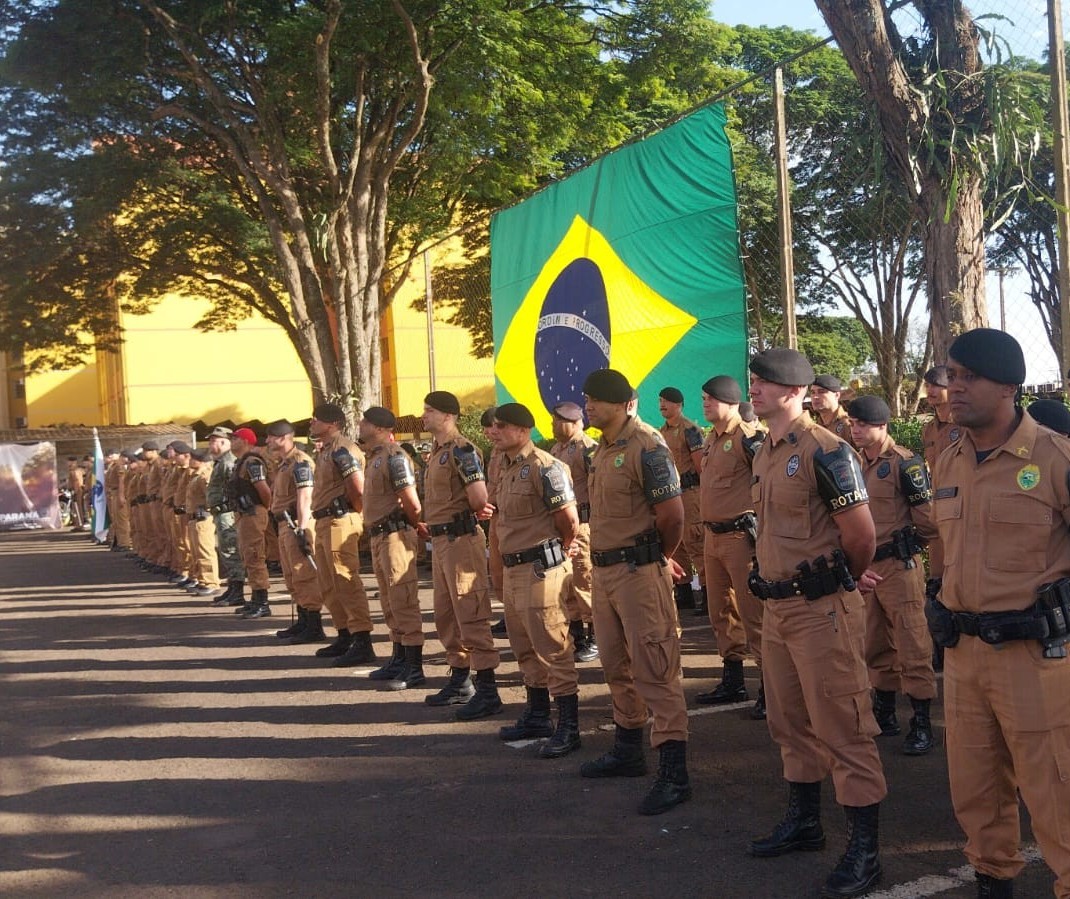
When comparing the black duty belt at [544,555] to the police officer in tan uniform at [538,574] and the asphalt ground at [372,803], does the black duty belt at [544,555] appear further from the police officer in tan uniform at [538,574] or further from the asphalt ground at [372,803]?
the asphalt ground at [372,803]

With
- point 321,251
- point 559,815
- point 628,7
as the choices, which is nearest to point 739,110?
point 628,7

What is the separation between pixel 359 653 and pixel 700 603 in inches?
141

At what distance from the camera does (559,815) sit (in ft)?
17.3

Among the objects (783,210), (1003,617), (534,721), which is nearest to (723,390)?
(783,210)

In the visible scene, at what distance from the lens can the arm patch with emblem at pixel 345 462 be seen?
9.27m

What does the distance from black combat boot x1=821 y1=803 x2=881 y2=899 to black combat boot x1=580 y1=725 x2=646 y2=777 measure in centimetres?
163

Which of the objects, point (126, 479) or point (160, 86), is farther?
point (126, 479)

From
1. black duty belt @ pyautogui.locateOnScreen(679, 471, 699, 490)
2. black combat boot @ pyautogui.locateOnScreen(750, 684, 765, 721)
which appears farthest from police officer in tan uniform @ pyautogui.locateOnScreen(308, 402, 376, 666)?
black combat boot @ pyautogui.locateOnScreen(750, 684, 765, 721)

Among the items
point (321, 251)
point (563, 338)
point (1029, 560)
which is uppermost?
point (321, 251)

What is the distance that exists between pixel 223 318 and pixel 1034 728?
2745 cm

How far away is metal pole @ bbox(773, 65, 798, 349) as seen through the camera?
866 centimetres

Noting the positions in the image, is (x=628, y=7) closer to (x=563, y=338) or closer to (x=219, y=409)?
(x=563, y=338)

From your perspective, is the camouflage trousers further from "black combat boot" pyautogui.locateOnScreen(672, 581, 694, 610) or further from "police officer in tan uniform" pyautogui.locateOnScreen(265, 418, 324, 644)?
"black combat boot" pyautogui.locateOnScreen(672, 581, 694, 610)

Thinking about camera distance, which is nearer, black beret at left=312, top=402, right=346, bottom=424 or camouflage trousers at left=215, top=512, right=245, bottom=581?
black beret at left=312, top=402, right=346, bottom=424
